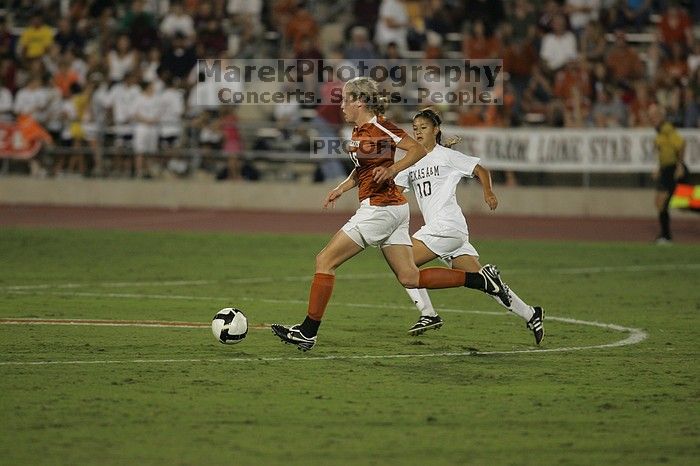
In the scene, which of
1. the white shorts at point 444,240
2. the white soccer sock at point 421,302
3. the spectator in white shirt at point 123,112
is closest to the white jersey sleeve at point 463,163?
the white shorts at point 444,240

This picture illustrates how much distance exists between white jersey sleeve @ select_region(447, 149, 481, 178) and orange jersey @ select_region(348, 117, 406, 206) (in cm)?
135

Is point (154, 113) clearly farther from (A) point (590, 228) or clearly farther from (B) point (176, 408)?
(B) point (176, 408)

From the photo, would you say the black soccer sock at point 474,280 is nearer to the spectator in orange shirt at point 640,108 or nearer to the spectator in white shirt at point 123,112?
the spectator in orange shirt at point 640,108

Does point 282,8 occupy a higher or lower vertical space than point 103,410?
higher

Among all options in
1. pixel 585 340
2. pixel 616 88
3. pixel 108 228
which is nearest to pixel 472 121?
pixel 616 88

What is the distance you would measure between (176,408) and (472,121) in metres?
18.3

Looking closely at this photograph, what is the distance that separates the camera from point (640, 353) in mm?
10398

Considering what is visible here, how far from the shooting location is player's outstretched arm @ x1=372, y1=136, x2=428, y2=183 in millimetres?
9609

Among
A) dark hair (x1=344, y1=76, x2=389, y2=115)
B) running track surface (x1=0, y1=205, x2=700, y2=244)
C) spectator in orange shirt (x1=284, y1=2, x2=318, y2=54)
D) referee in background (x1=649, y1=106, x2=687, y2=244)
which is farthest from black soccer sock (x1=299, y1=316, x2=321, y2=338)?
spectator in orange shirt (x1=284, y1=2, x2=318, y2=54)

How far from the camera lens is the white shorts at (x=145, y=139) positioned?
85.9ft

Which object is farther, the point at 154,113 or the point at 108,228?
the point at 154,113

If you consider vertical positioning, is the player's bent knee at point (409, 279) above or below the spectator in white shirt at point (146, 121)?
below

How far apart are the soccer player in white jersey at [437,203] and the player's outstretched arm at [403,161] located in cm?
133

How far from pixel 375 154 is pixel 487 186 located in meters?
1.38
